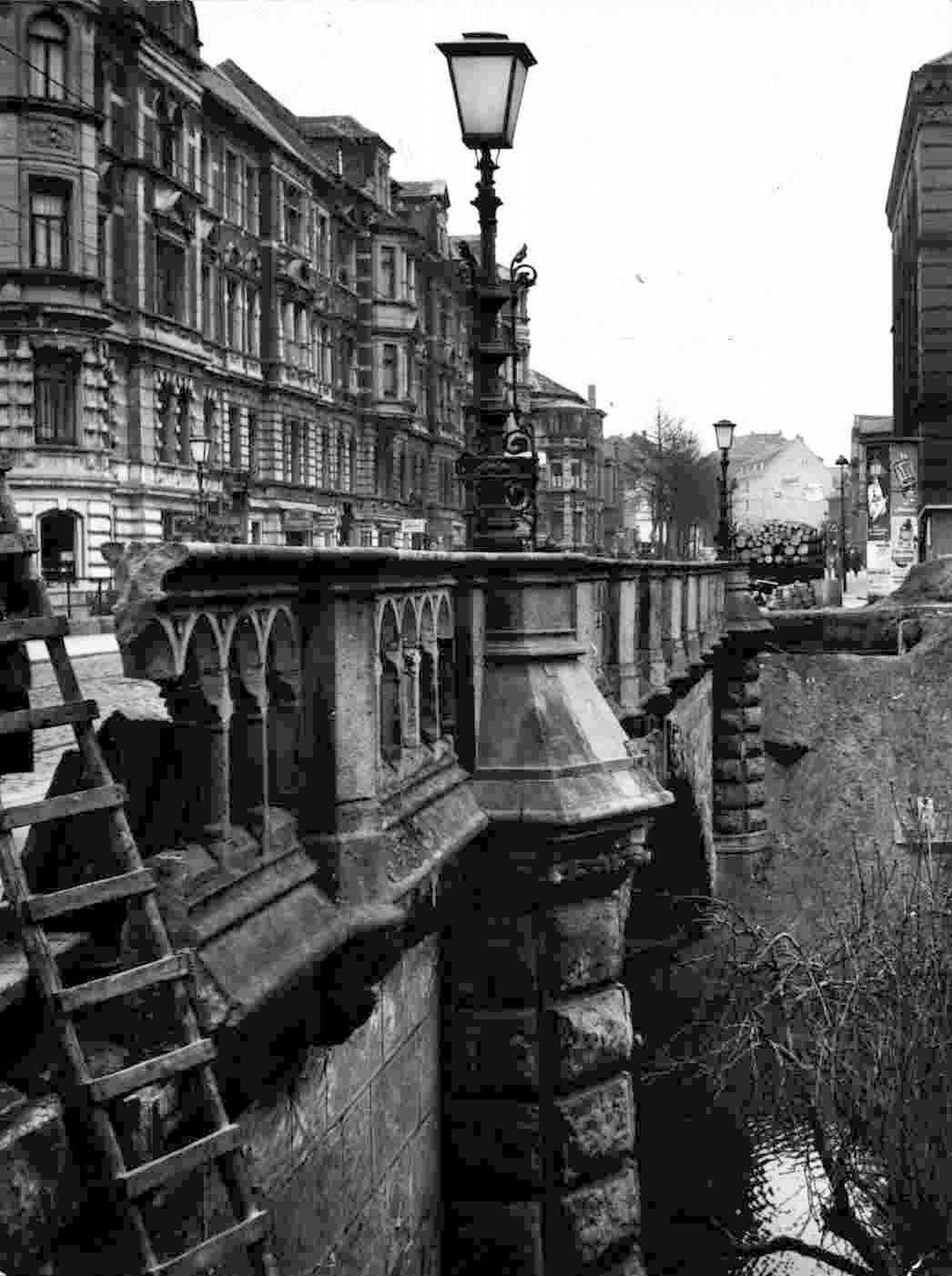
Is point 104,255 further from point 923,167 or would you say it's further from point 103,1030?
point 103,1030

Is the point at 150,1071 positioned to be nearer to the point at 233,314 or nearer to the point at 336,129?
the point at 233,314

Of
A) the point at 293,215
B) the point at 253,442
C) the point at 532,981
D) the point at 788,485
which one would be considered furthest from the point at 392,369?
the point at 788,485

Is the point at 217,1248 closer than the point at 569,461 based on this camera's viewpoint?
Yes

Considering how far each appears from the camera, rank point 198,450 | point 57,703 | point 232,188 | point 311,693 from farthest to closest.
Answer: point 232,188 < point 198,450 < point 57,703 < point 311,693

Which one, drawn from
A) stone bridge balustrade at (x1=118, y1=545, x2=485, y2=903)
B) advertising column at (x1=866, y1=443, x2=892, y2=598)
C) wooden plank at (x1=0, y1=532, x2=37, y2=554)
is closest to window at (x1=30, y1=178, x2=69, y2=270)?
advertising column at (x1=866, y1=443, x2=892, y2=598)

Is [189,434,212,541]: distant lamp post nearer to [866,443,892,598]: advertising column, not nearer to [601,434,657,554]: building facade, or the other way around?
[866,443,892,598]: advertising column

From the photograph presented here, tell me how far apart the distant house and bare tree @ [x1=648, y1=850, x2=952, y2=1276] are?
13610cm

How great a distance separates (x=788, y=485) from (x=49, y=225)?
121599mm

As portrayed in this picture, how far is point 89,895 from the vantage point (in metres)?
3.41

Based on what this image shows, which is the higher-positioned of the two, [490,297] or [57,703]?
[490,297]

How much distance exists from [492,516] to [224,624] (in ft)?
13.4

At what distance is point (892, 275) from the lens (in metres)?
65.6

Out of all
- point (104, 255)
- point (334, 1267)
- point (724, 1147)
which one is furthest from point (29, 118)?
point (334, 1267)

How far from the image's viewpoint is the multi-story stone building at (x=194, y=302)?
122 feet
